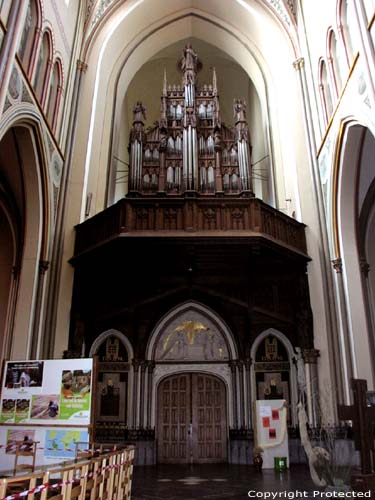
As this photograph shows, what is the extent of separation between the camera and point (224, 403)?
12617 mm

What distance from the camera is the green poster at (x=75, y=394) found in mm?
7293

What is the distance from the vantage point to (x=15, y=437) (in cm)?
761

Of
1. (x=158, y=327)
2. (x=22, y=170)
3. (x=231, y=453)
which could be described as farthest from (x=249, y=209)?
(x=231, y=453)

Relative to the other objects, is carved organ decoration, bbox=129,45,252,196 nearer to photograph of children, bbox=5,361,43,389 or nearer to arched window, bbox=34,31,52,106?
arched window, bbox=34,31,52,106

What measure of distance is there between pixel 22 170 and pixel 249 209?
5249 mm

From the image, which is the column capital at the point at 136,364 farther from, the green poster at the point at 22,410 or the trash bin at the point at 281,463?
the green poster at the point at 22,410

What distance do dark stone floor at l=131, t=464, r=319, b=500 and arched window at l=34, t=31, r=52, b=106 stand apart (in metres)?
8.29

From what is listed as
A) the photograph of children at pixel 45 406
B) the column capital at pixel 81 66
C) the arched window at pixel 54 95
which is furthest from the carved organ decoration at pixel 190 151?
the photograph of children at pixel 45 406

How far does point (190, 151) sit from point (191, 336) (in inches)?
206

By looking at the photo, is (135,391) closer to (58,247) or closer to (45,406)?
(58,247)

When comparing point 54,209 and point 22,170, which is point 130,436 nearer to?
point 54,209

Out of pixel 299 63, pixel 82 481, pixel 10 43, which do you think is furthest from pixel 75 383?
pixel 299 63

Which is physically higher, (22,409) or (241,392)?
(241,392)

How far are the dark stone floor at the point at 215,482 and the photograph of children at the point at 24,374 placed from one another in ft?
7.95
